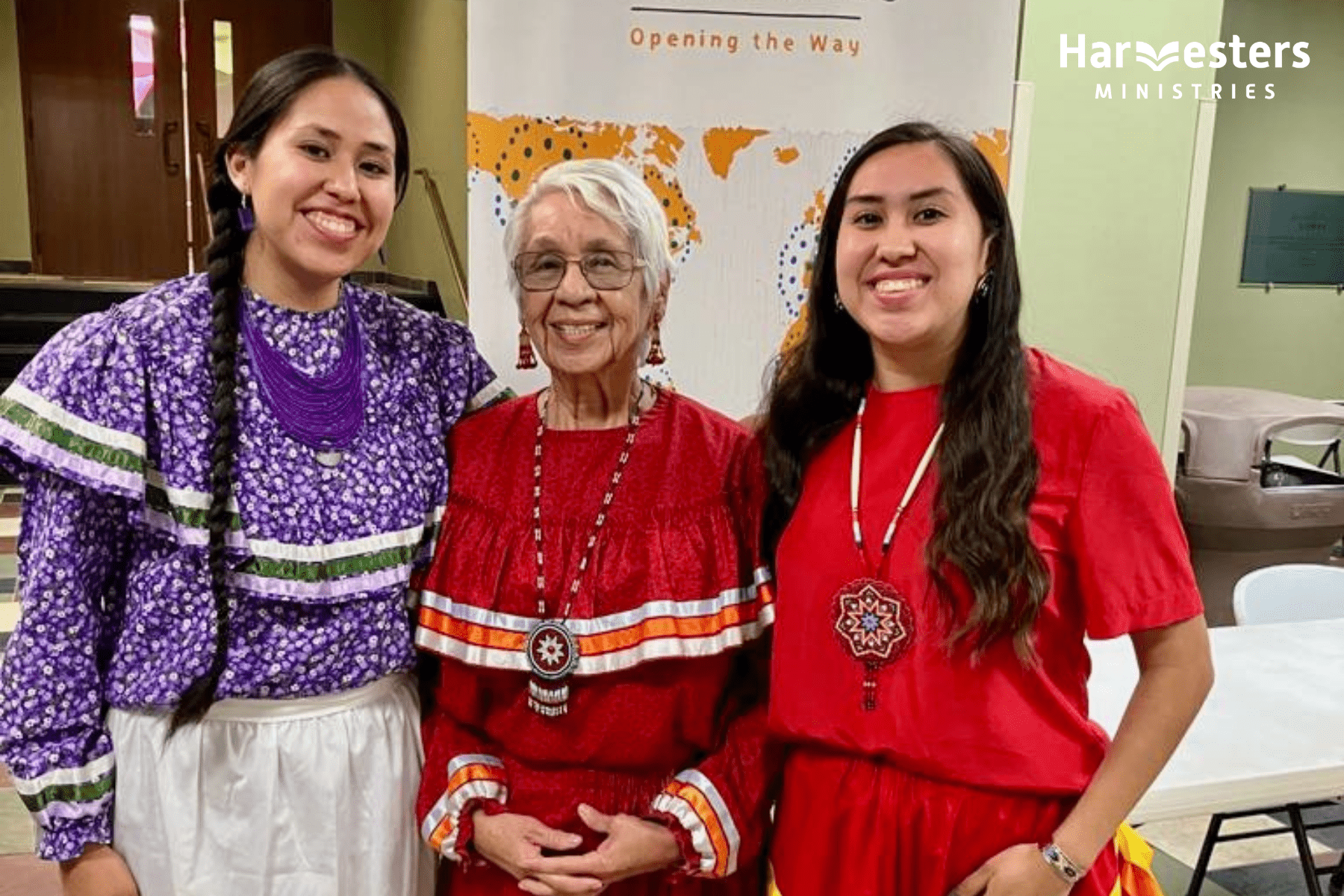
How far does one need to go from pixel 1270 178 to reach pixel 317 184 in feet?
25.6

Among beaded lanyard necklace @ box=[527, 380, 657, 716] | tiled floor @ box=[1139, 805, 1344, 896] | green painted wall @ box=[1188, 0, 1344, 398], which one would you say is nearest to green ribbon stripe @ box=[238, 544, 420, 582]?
beaded lanyard necklace @ box=[527, 380, 657, 716]

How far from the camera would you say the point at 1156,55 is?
3.90 meters

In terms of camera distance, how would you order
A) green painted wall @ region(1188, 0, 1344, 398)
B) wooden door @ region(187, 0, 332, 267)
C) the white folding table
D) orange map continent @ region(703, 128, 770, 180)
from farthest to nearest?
wooden door @ region(187, 0, 332, 267) < green painted wall @ region(1188, 0, 1344, 398) < orange map continent @ region(703, 128, 770, 180) < the white folding table

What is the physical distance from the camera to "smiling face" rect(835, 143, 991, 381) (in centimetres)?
134

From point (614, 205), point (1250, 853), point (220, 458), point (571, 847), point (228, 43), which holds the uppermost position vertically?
A: point (228, 43)

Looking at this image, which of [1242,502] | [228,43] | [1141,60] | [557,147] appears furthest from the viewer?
[228,43]

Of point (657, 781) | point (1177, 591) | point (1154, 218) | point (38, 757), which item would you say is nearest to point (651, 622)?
point (657, 781)

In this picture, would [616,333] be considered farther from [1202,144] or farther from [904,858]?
[1202,144]

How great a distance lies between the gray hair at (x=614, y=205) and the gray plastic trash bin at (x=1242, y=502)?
4.27 metres

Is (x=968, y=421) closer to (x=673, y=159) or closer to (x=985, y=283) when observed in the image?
(x=985, y=283)

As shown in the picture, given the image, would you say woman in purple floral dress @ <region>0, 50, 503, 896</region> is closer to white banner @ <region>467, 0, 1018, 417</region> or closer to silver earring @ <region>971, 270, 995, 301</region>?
silver earring @ <region>971, 270, 995, 301</region>

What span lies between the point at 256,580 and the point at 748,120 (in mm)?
1645

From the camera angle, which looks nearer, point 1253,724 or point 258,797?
point 258,797

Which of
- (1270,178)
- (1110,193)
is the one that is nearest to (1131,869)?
(1110,193)
